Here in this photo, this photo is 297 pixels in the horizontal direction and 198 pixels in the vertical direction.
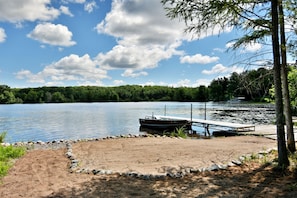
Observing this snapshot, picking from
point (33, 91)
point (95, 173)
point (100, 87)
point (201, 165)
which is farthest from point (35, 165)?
point (100, 87)

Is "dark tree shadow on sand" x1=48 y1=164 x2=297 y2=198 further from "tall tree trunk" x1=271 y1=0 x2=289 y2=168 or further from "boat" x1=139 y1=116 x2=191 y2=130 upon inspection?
"boat" x1=139 y1=116 x2=191 y2=130

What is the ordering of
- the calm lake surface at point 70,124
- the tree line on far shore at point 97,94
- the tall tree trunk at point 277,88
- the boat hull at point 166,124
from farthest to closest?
the tree line on far shore at point 97,94 → the boat hull at point 166,124 → the calm lake surface at point 70,124 → the tall tree trunk at point 277,88

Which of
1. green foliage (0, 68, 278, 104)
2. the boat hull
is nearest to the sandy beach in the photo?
the boat hull

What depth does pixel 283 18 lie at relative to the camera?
21.0ft

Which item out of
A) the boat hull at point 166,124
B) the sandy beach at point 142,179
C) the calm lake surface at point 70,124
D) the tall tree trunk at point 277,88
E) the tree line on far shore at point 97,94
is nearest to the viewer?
the sandy beach at point 142,179

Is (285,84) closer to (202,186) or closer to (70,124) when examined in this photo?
(202,186)

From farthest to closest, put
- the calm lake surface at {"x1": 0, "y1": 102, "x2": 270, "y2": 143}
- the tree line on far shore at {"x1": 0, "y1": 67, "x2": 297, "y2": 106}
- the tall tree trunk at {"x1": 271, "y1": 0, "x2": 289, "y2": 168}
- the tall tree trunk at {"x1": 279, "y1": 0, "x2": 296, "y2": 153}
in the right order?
1. the tree line on far shore at {"x1": 0, "y1": 67, "x2": 297, "y2": 106}
2. the calm lake surface at {"x1": 0, "y1": 102, "x2": 270, "y2": 143}
3. the tall tree trunk at {"x1": 279, "y1": 0, "x2": 296, "y2": 153}
4. the tall tree trunk at {"x1": 271, "y1": 0, "x2": 289, "y2": 168}

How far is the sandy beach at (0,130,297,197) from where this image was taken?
481 centimetres

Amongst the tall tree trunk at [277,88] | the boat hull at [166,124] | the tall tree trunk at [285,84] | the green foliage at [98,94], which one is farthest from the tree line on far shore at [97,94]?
the tall tree trunk at [277,88]

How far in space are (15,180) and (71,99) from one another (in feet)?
309

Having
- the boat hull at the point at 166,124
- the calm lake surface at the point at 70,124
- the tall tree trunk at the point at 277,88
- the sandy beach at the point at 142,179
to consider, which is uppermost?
the tall tree trunk at the point at 277,88

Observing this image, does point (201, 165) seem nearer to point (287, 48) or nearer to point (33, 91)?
point (287, 48)

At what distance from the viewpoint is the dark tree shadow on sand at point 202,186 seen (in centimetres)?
468

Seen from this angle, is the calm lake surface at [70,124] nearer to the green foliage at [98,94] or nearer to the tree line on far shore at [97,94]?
the tree line on far shore at [97,94]
